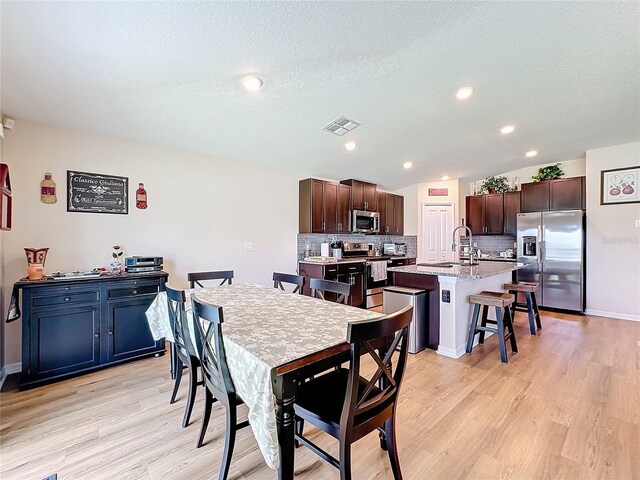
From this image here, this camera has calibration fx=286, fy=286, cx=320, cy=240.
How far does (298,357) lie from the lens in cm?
119

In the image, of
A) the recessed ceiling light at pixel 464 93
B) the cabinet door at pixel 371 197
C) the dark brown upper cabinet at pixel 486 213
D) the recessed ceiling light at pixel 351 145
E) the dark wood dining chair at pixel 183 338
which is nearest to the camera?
the dark wood dining chair at pixel 183 338

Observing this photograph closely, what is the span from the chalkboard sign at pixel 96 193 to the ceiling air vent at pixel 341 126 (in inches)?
96.7

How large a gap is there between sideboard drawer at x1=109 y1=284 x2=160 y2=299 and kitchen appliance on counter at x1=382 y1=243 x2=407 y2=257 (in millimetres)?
4719

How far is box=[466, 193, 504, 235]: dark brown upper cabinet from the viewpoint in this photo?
596 centimetres

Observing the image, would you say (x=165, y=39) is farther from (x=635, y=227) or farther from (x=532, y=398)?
(x=635, y=227)

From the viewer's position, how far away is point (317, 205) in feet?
16.2

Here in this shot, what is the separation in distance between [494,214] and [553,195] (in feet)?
3.51

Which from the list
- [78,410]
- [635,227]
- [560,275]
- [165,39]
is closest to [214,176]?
[165,39]

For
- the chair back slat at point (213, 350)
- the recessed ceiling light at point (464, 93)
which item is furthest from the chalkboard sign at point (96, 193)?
the recessed ceiling light at point (464, 93)

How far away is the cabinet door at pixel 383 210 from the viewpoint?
20.4 ft

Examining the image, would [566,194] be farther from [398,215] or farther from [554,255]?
[398,215]

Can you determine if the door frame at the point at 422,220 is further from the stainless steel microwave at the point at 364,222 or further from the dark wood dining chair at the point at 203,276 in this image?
the dark wood dining chair at the point at 203,276

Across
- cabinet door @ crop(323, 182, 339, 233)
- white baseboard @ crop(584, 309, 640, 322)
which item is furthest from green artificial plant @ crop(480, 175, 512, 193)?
cabinet door @ crop(323, 182, 339, 233)

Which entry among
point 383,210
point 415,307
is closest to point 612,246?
point 383,210
